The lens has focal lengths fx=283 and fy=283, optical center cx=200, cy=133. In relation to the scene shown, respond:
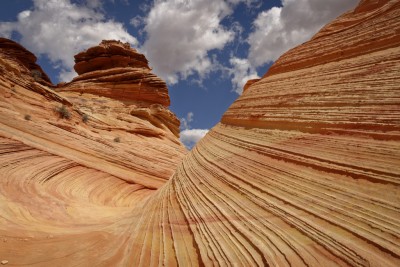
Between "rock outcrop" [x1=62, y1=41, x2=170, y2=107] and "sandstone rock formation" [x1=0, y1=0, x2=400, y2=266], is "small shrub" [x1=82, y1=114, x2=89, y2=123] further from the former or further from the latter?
"rock outcrop" [x1=62, y1=41, x2=170, y2=107]

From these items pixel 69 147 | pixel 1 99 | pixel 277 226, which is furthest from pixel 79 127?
pixel 277 226

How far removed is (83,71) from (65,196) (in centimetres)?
2112

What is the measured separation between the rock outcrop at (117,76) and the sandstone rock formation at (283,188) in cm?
1444

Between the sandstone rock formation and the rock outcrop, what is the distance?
47.4 feet

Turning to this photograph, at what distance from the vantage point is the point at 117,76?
2331 cm

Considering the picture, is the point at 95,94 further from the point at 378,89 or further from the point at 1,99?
the point at 378,89

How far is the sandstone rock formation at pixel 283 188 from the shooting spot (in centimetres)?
281

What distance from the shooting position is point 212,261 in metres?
3.17

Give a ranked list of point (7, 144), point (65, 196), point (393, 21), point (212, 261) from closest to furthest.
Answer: point (212, 261), point (393, 21), point (65, 196), point (7, 144)

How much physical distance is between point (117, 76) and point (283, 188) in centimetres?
2179

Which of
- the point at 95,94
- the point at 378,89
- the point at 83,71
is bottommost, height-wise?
the point at 378,89

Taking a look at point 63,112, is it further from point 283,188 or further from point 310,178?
point 310,178

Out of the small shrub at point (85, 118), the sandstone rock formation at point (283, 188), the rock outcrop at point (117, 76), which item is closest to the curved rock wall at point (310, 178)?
the sandstone rock formation at point (283, 188)

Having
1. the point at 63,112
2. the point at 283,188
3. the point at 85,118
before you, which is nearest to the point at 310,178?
the point at 283,188
